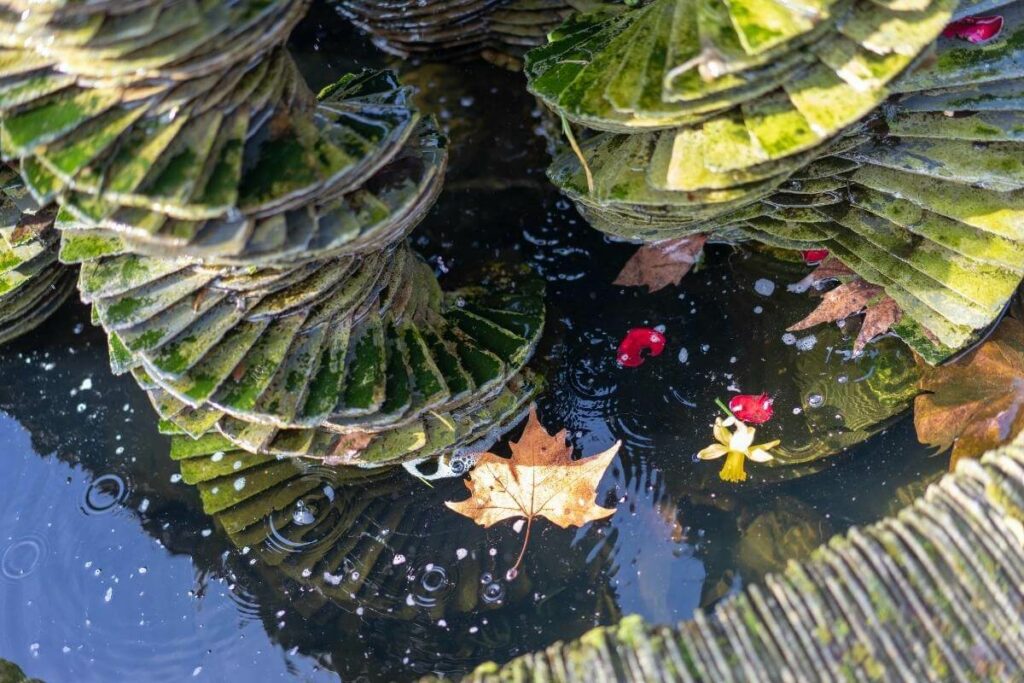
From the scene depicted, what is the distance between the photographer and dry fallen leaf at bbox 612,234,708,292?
2.38 m

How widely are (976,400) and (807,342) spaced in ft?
1.32

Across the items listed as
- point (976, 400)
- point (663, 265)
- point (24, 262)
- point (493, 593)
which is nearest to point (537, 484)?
point (493, 593)

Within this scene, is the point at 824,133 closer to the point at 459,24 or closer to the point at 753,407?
the point at 753,407

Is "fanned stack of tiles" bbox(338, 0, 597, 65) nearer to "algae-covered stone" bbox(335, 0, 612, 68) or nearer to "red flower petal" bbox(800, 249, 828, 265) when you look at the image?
"algae-covered stone" bbox(335, 0, 612, 68)

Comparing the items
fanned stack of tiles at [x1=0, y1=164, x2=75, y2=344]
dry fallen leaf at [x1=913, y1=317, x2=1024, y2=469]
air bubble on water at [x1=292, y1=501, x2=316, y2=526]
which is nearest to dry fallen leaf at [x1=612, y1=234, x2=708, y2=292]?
dry fallen leaf at [x1=913, y1=317, x2=1024, y2=469]

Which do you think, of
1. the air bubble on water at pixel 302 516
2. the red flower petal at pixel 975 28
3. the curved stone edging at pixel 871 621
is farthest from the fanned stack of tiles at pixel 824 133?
the air bubble on water at pixel 302 516

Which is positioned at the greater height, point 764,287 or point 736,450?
point 764,287

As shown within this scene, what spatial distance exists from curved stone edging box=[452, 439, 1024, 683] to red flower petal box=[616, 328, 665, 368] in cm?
91

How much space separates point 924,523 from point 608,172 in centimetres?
90

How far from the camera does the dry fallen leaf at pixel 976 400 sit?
2.02m

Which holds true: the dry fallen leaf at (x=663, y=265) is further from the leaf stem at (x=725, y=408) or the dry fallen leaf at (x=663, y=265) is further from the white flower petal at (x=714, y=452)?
the white flower petal at (x=714, y=452)

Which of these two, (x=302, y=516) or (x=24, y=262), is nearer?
(x=302, y=516)

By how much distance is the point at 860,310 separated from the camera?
222cm

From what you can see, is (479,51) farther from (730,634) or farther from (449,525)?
(730,634)
